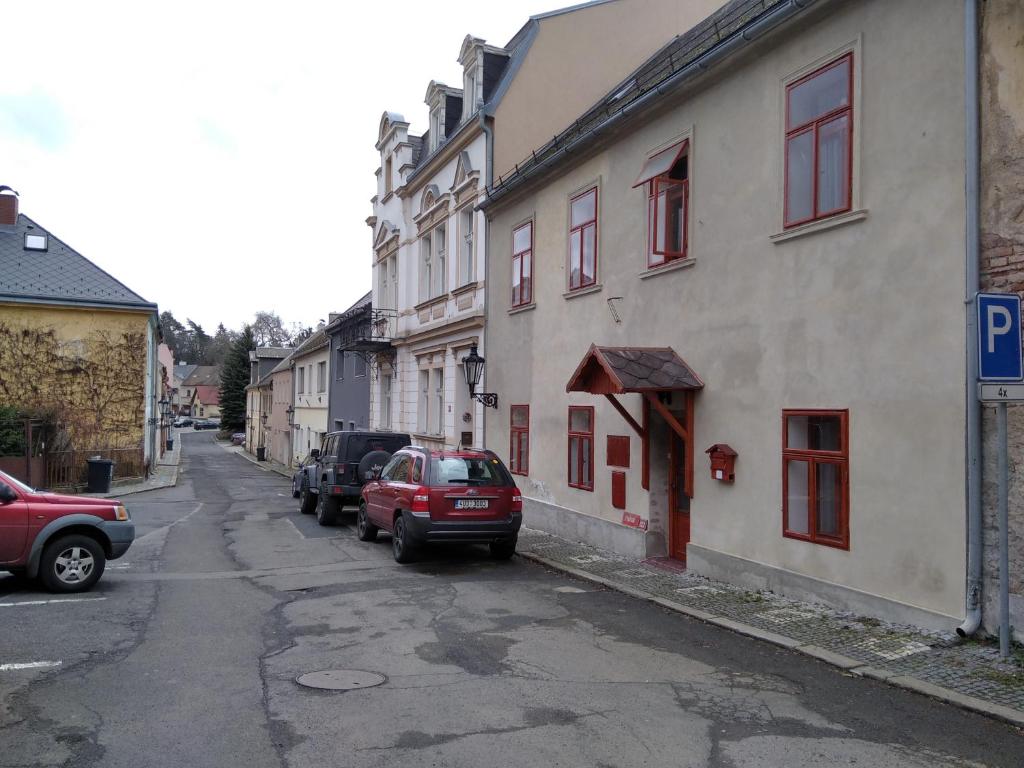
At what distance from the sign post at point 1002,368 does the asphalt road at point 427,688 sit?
1321mm

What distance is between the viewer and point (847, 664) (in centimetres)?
685

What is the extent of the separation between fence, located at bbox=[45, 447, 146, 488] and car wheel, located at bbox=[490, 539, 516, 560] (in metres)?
17.7

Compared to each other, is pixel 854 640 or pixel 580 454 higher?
pixel 580 454

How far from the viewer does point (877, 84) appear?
27.3 feet

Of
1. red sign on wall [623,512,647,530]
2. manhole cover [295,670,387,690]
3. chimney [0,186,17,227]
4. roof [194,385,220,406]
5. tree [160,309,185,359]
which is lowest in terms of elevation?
manhole cover [295,670,387,690]

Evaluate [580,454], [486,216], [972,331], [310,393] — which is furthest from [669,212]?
[310,393]

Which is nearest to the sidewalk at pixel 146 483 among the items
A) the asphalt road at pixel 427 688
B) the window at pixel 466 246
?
the window at pixel 466 246

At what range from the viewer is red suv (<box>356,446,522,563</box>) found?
11609 millimetres

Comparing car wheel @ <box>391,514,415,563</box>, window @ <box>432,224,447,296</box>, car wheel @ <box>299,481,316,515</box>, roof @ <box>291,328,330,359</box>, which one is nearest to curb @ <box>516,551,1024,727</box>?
car wheel @ <box>391,514,415,563</box>

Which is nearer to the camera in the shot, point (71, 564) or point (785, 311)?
point (785, 311)

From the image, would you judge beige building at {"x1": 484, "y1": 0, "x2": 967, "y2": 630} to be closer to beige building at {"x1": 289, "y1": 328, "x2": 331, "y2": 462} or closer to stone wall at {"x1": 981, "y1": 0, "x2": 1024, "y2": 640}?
stone wall at {"x1": 981, "y1": 0, "x2": 1024, "y2": 640}

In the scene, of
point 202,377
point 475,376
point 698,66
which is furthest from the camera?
point 202,377

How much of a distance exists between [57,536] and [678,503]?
822cm

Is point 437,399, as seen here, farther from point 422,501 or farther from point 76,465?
point 76,465
